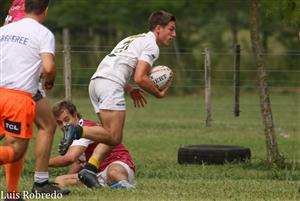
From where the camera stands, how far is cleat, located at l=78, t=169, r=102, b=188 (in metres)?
9.95

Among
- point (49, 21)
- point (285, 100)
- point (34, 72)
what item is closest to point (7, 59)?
point (34, 72)

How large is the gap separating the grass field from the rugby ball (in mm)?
1041

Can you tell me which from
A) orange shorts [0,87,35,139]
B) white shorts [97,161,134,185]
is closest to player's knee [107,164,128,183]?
white shorts [97,161,134,185]

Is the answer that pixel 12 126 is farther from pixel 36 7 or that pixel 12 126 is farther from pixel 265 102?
pixel 265 102

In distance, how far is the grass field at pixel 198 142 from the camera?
32.0 ft

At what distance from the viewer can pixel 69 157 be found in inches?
405

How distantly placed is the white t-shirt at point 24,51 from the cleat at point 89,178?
1.50m

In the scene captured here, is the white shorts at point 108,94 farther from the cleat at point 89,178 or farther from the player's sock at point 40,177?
the player's sock at point 40,177

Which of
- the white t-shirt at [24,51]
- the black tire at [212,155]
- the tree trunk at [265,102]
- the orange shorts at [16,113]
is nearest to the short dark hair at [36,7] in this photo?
the white t-shirt at [24,51]

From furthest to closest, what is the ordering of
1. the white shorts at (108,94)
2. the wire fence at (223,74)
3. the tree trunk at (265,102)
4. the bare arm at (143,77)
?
the wire fence at (223,74) < the tree trunk at (265,102) < the white shorts at (108,94) < the bare arm at (143,77)

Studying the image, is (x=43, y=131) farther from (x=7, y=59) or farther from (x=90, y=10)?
(x=90, y=10)

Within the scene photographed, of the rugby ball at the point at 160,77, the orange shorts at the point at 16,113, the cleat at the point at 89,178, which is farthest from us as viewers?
the rugby ball at the point at 160,77

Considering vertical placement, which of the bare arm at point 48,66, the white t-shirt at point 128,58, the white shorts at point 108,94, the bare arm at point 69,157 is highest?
the white t-shirt at point 128,58

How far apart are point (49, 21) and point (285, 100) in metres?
11.4
